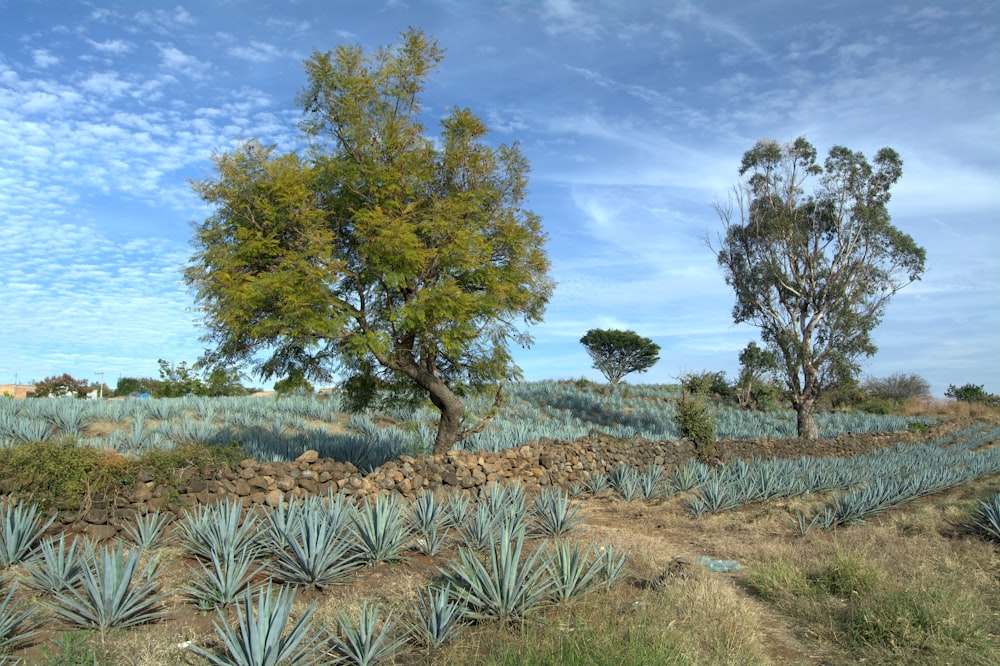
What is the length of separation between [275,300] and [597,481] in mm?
6476

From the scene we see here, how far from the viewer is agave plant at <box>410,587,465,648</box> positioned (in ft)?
13.8

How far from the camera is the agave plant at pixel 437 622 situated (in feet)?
13.8

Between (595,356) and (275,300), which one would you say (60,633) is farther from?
(595,356)

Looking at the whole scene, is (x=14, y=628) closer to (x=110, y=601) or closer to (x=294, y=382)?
(x=110, y=601)

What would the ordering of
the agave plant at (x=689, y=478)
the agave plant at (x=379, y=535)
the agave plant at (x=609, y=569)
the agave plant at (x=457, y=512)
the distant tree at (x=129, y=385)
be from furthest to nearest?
the distant tree at (x=129, y=385) → the agave plant at (x=689, y=478) → the agave plant at (x=457, y=512) → the agave plant at (x=379, y=535) → the agave plant at (x=609, y=569)

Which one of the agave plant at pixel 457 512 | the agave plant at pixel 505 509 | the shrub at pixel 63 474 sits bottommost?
the agave plant at pixel 457 512

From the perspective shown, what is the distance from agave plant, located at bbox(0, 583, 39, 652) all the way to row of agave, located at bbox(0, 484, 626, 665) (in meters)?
0.01

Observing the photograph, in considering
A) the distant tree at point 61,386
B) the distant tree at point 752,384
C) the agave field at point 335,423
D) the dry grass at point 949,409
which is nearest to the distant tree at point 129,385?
the distant tree at point 61,386

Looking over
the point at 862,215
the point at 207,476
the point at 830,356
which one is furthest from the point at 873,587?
the point at 862,215

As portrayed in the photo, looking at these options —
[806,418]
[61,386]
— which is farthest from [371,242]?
[61,386]

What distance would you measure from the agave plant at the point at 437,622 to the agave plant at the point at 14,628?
2.50 metres

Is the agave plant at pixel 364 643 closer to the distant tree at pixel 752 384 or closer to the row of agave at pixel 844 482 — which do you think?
the row of agave at pixel 844 482

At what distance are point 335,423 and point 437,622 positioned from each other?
1663 centimetres

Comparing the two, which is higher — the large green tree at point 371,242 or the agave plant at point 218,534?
the large green tree at point 371,242
